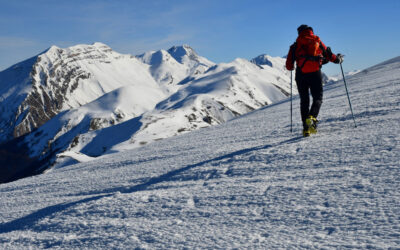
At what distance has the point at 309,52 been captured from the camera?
24.4 feet

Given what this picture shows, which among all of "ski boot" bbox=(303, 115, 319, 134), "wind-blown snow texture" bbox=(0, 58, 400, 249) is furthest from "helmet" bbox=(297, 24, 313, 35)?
"wind-blown snow texture" bbox=(0, 58, 400, 249)

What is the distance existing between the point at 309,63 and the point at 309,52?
0.25m

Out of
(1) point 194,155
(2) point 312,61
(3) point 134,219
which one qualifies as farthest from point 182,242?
(2) point 312,61

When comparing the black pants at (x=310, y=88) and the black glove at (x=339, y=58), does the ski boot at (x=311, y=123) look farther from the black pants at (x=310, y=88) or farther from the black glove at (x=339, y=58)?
the black glove at (x=339, y=58)

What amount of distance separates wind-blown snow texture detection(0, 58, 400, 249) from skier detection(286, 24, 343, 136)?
1.80 feet

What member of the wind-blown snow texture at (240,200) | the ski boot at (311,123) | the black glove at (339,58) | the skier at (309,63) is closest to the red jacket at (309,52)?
the skier at (309,63)

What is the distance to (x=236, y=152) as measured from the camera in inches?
297

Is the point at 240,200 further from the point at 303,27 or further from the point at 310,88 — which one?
the point at 303,27

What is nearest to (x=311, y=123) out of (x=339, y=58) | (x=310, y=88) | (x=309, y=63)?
(x=310, y=88)

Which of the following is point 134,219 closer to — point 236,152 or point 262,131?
point 236,152

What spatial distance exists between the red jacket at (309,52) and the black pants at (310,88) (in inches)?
6.9

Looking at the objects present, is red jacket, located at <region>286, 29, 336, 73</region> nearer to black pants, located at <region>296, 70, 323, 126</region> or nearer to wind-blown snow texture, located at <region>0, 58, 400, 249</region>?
Result: black pants, located at <region>296, 70, 323, 126</region>

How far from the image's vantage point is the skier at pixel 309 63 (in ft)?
24.4

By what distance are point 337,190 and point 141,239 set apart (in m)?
2.66
